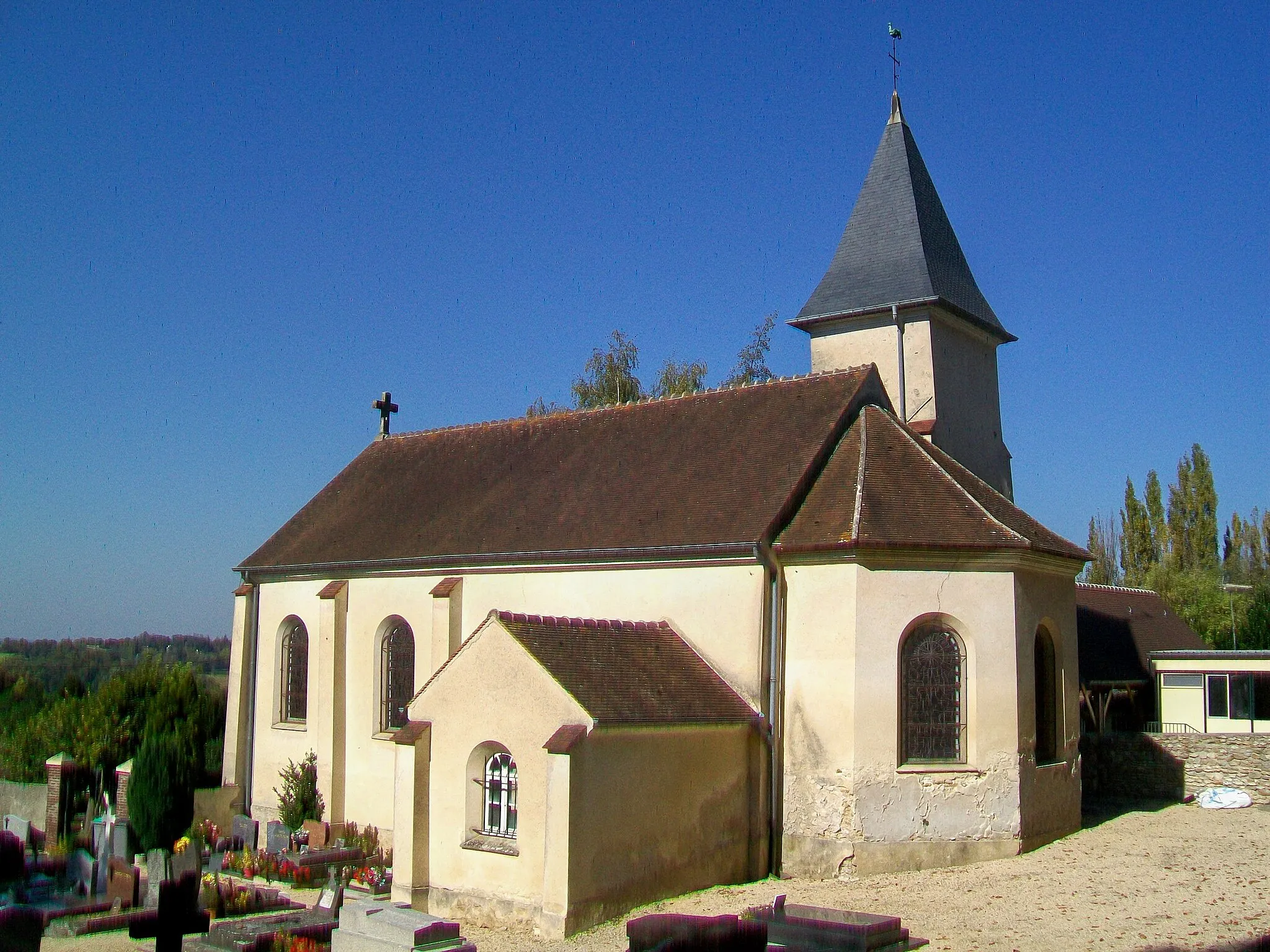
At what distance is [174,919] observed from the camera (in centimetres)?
1134

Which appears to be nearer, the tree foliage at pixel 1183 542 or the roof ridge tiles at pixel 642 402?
the roof ridge tiles at pixel 642 402

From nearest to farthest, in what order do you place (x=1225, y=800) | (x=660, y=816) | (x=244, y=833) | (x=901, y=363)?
(x=660, y=816) → (x=244, y=833) → (x=1225, y=800) → (x=901, y=363)

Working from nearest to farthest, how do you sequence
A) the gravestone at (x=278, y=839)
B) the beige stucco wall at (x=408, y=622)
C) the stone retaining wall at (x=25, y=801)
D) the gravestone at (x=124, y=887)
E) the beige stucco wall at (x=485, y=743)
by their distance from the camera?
the beige stucco wall at (x=485, y=743), the gravestone at (x=124, y=887), the beige stucco wall at (x=408, y=622), the gravestone at (x=278, y=839), the stone retaining wall at (x=25, y=801)

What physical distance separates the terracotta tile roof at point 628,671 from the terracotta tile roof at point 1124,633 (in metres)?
14.1

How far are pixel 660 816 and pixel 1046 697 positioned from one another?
296 inches

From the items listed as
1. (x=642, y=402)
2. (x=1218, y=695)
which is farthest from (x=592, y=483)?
(x=1218, y=695)

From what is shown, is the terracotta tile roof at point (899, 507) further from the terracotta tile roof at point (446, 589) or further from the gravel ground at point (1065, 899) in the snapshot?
the terracotta tile roof at point (446, 589)

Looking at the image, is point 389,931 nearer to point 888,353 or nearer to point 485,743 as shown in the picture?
point 485,743

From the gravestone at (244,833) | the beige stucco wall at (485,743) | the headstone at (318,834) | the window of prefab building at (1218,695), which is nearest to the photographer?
→ the beige stucco wall at (485,743)

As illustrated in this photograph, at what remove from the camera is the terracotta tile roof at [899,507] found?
58.6 ft

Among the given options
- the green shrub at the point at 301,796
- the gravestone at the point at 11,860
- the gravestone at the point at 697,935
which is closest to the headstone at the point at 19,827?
the gravestone at the point at 11,860

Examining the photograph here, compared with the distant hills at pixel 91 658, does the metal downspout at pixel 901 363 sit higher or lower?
higher

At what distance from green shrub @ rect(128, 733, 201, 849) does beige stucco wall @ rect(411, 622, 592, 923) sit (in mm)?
8477

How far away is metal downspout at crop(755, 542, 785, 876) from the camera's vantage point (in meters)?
17.9
